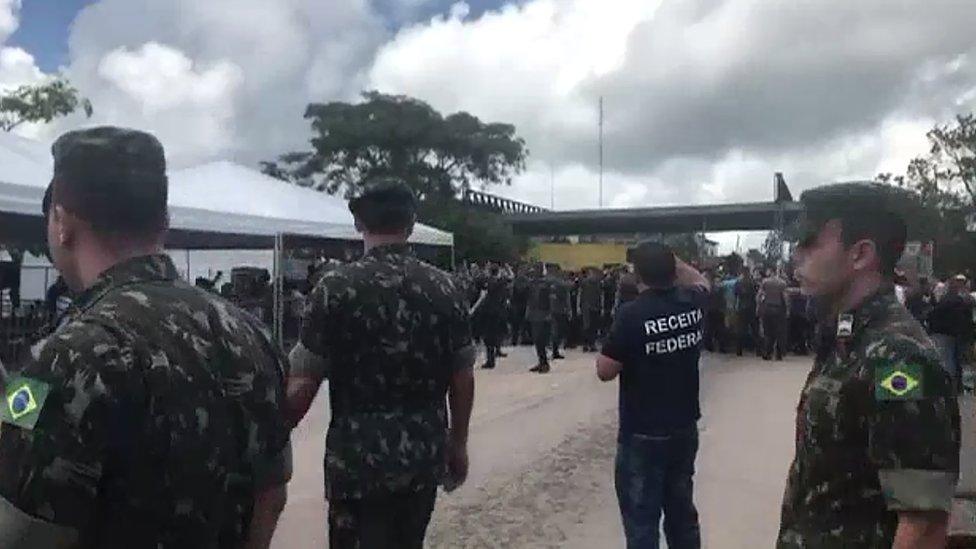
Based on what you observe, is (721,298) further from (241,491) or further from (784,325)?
(241,491)

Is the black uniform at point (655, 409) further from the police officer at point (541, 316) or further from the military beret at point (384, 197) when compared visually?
the police officer at point (541, 316)

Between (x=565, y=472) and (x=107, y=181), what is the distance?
6964mm

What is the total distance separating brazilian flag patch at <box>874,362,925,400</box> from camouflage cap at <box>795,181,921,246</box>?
411mm

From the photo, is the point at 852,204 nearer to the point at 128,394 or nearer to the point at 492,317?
the point at 128,394

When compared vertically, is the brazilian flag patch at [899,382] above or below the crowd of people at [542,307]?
above

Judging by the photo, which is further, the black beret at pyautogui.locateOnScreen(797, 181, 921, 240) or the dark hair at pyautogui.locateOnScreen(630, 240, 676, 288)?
the dark hair at pyautogui.locateOnScreen(630, 240, 676, 288)

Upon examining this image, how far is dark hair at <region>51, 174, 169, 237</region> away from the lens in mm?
1907

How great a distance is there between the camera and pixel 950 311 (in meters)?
13.7

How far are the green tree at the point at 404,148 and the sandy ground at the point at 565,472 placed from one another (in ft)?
132

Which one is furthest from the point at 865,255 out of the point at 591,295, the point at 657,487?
the point at 591,295

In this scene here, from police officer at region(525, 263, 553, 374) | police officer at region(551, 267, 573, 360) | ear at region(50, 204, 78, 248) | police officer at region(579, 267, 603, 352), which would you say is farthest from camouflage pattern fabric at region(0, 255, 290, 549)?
police officer at region(579, 267, 603, 352)

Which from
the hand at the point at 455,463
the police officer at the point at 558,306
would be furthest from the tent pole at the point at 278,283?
the hand at the point at 455,463

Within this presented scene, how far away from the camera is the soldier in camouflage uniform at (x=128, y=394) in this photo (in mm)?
1715

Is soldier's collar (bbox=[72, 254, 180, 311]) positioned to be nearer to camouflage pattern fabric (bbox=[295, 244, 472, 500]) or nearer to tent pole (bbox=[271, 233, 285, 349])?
camouflage pattern fabric (bbox=[295, 244, 472, 500])
